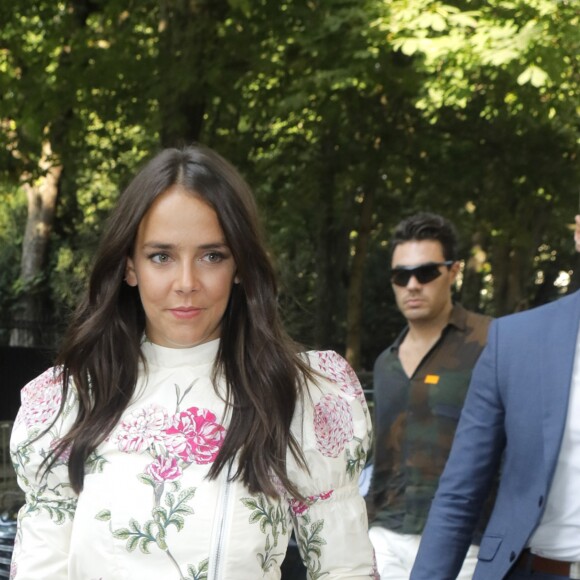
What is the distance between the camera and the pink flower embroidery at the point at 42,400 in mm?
2648

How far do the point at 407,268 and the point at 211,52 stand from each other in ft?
26.3

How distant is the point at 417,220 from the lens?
5820 millimetres

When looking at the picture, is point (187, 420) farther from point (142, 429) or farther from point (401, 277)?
point (401, 277)

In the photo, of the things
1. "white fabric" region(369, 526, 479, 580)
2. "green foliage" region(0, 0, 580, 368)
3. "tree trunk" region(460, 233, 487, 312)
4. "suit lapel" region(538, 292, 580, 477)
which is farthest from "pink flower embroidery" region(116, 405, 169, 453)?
"tree trunk" region(460, 233, 487, 312)

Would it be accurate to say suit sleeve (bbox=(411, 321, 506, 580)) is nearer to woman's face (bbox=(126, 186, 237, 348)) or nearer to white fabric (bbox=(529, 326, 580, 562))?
white fabric (bbox=(529, 326, 580, 562))

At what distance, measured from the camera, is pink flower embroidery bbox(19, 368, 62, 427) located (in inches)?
104

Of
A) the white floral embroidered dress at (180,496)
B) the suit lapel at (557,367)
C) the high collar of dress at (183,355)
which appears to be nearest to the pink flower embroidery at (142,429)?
the white floral embroidered dress at (180,496)

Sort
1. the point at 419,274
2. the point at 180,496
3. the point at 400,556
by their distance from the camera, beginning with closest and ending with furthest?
the point at 180,496, the point at 400,556, the point at 419,274

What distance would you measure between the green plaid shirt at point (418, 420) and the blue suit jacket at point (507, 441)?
147 cm

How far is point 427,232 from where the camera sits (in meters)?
5.87

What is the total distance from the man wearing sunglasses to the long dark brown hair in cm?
251

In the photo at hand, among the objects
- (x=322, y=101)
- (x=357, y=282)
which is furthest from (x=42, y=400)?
(x=357, y=282)

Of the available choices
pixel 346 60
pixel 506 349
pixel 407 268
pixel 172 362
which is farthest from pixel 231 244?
pixel 346 60

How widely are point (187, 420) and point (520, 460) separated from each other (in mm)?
1243
